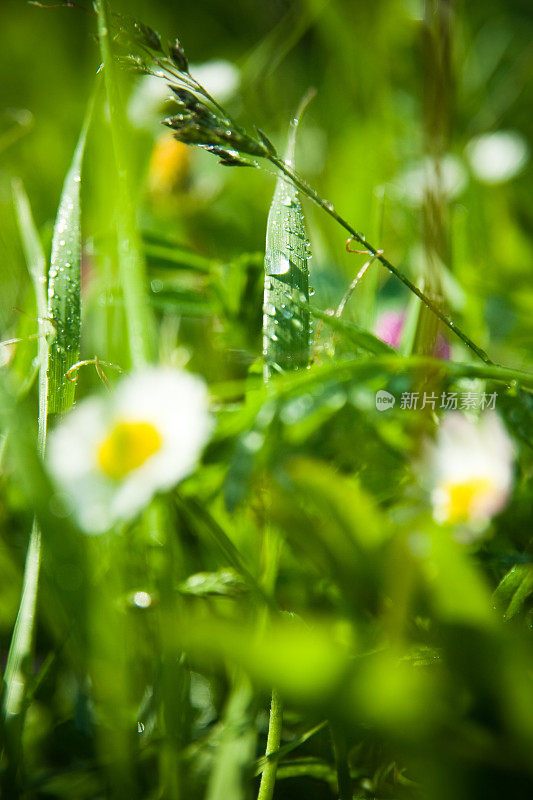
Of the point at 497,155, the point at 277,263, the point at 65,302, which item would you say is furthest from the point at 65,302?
the point at 497,155

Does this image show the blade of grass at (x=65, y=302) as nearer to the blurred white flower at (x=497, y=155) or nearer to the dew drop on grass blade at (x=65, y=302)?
the dew drop on grass blade at (x=65, y=302)

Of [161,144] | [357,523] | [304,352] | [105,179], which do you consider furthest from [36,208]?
[357,523]

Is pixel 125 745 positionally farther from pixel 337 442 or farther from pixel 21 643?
pixel 337 442

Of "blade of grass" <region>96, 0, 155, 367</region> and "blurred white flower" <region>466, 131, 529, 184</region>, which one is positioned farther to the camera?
"blurred white flower" <region>466, 131, 529, 184</region>

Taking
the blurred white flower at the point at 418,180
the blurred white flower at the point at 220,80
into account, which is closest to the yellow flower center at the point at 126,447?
the blurred white flower at the point at 418,180

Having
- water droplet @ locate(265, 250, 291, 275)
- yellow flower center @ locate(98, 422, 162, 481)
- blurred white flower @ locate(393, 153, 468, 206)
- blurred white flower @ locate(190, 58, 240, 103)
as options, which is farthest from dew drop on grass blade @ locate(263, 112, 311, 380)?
blurred white flower @ locate(190, 58, 240, 103)

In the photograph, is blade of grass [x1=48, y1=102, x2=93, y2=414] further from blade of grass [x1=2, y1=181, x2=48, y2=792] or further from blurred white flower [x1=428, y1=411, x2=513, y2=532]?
blurred white flower [x1=428, y1=411, x2=513, y2=532]
